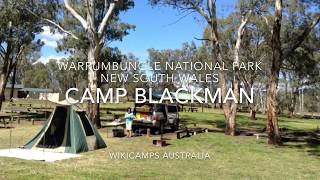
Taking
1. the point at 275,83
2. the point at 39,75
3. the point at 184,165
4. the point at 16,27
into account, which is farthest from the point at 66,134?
the point at 39,75

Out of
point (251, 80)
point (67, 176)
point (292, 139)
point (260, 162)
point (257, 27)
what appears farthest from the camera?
point (251, 80)

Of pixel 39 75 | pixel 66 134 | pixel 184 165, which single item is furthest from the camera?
pixel 39 75

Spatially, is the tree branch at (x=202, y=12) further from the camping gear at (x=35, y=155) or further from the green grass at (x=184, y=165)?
the camping gear at (x=35, y=155)

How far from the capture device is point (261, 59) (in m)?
56.3

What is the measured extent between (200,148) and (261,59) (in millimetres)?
38816

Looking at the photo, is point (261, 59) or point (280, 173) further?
point (261, 59)

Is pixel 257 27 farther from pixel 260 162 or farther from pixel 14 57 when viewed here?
pixel 260 162

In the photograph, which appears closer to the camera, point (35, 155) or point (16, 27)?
point (35, 155)

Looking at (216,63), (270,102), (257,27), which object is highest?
(257,27)

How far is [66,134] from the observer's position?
17.5 meters

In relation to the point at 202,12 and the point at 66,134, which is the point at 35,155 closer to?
the point at 66,134

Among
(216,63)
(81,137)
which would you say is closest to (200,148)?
(81,137)

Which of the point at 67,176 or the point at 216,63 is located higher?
the point at 216,63

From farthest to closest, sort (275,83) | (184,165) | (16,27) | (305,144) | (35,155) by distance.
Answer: (16,27)
(305,144)
(275,83)
(35,155)
(184,165)
